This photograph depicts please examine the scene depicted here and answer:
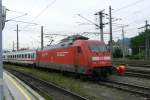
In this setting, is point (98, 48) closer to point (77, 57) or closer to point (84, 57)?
point (84, 57)

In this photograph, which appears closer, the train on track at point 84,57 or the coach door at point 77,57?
the train on track at point 84,57

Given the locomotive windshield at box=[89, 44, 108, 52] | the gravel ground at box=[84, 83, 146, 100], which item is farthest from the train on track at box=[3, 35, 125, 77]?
the gravel ground at box=[84, 83, 146, 100]

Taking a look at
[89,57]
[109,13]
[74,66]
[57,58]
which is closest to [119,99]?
[89,57]

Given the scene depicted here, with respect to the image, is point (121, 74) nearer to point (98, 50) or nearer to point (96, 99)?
point (98, 50)

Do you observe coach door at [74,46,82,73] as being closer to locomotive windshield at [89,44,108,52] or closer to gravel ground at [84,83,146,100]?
locomotive windshield at [89,44,108,52]

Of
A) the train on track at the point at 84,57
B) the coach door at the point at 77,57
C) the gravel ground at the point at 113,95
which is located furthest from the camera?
the coach door at the point at 77,57

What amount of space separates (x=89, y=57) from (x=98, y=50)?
113 cm

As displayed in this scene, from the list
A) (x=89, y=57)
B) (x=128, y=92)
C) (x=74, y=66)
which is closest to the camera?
(x=128, y=92)

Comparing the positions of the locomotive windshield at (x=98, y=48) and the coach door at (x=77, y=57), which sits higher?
the locomotive windshield at (x=98, y=48)

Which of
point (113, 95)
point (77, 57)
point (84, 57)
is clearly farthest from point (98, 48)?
point (113, 95)

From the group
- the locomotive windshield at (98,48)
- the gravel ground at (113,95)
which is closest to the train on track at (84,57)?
the locomotive windshield at (98,48)

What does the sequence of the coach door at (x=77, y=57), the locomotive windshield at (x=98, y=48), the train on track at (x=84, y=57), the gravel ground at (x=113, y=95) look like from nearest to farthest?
the gravel ground at (x=113, y=95)
the train on track at (x=84, y=57)
the locomotive windshield at (x=98, y=48)
the coach door at (x=77, y=57)

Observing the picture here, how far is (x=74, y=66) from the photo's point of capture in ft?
80.8

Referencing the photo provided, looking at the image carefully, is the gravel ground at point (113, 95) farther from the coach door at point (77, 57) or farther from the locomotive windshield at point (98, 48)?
the coach door at point (77, 57)
